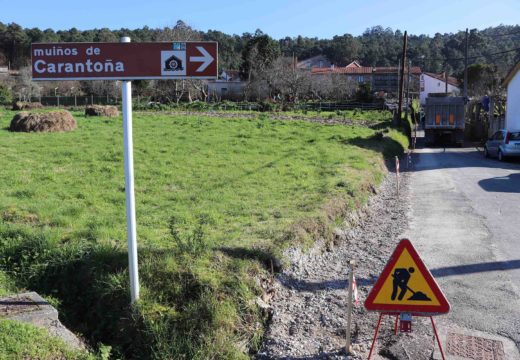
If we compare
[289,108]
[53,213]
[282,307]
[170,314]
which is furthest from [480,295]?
[289,108]

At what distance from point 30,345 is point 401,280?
3.11 meters

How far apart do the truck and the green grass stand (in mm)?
29679

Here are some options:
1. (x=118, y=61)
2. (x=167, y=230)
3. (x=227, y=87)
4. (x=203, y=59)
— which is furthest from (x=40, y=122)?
(x=227, y=87)

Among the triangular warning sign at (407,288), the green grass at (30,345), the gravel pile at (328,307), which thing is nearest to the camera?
the green grass at (30,345)

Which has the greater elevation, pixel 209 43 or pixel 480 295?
pixel 209 43

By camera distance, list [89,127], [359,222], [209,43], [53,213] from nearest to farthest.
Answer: [209,43] → [53,213] → [359,222] → [89,127]

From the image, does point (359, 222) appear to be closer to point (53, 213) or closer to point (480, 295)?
point (480, 295)

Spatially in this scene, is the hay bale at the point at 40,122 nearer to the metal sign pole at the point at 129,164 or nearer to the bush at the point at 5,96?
the metal sign pole at the point at 129,164

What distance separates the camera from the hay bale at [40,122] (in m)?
20.4

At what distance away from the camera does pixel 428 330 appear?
532 cm

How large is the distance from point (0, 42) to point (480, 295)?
233 ft

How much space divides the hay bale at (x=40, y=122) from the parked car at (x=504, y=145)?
19.1m

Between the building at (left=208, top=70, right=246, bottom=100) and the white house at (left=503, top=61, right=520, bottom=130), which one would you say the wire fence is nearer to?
the building at (left=208, top=70, right=246, bottom=100)

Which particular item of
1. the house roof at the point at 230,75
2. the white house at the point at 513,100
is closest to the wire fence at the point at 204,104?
the white house at the point at 513,100
